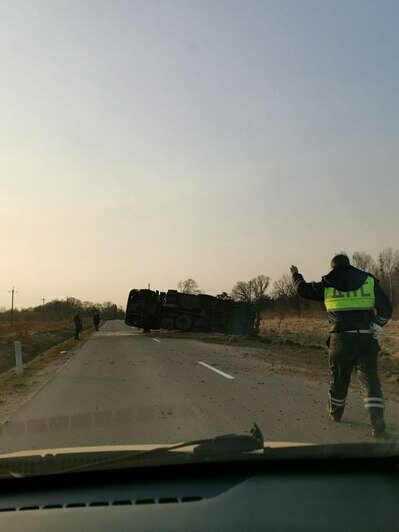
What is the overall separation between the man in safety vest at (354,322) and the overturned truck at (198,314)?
2357cm

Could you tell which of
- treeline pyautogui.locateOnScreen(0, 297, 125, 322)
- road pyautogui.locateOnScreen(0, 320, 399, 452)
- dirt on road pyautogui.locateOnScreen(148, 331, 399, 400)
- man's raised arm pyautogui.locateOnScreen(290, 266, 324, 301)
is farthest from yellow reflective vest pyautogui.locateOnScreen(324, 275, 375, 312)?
treeline pyautogui.locateOnScreen(0, 297, 125, 322)

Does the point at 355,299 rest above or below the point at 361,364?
above

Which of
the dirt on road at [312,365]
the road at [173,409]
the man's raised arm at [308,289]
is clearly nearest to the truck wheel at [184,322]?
the dirt on road at [312,365]

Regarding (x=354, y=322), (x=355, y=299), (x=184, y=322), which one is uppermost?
(x=355, y=299)

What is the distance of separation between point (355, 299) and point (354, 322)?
27 centimetres

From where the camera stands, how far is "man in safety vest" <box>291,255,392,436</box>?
647 centimetres

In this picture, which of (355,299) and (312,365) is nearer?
(355,299)

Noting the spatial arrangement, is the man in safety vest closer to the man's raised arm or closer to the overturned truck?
the man's raised arm

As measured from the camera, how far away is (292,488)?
10.6 ft

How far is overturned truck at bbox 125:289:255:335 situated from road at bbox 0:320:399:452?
A: 1595 cm

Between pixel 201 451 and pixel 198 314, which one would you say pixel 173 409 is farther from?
pixel 198 314

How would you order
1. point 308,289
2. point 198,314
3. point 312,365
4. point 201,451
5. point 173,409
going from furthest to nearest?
point 198,314
point 312,365
point 173,409
point 308,289
point 201,451

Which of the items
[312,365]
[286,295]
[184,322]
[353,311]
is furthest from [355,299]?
[286,295]

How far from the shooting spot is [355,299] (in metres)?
6.61
